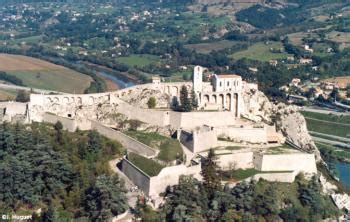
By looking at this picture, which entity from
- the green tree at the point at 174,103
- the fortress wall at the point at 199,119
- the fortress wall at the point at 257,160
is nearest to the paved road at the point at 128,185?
the fortress wall at the point at 199,119

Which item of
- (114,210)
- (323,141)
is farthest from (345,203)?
(323,141)

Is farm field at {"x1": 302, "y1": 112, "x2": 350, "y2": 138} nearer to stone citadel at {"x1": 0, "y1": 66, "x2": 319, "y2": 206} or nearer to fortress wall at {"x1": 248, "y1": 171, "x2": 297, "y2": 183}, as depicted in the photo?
stone citadel at {"x1": 0, "y1": 66, "x2": 319, "y2": 206}

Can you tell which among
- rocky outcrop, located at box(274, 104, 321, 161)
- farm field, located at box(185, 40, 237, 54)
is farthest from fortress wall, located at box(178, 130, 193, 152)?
farm field, located at box(185, 40, 237, 54)

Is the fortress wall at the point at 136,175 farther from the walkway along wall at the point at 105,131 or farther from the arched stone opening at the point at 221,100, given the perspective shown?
the arched stone opening at the point at 221,100

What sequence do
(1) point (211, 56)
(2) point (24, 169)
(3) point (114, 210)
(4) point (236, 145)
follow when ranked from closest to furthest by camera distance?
(3) point (114, 210), (2) point (24, 169), (4) point (236, 145), (1) point (211, 56)

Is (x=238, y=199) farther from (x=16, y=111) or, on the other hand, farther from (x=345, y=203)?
(x=16, y=111)
